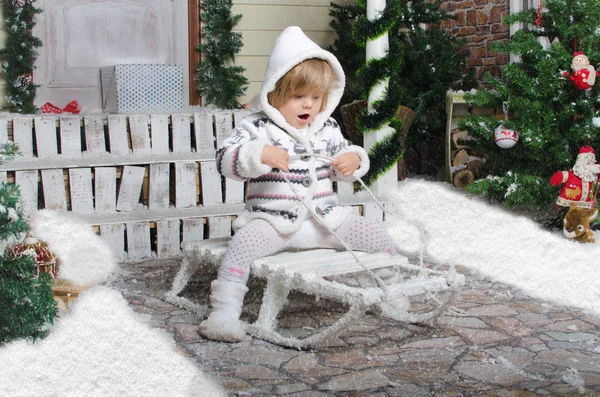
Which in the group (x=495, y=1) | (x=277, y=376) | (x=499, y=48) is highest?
(x=495, y=1)

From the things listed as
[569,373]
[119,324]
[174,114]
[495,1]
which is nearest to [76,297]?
[119,324]

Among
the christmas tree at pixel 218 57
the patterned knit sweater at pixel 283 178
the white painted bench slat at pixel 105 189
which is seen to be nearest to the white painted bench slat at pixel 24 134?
the white painted bench slat at pixel 105 189

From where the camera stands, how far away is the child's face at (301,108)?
11.4ft

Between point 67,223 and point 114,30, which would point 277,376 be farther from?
point 114,30

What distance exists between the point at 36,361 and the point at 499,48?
380 centimetres

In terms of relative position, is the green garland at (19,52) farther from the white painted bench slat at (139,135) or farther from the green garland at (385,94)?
the green garland at (385,94)

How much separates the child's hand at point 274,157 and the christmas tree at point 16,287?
940 millimetres

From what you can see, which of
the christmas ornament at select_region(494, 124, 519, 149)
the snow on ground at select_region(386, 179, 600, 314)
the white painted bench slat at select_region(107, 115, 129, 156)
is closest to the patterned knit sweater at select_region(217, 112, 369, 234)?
the snow on ground at select_region(386, 179, 600, 314)

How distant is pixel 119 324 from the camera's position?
3.31m

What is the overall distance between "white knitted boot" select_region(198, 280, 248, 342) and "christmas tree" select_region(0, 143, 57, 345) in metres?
0.60

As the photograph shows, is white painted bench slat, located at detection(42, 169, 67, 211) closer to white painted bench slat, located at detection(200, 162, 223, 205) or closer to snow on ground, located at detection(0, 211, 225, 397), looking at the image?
white painted bench slat, located at detection(200, 162, 223, 205)

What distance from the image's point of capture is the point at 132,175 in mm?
4750

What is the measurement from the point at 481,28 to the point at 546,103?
6.83ft

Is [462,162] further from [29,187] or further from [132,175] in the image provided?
[29,187]
